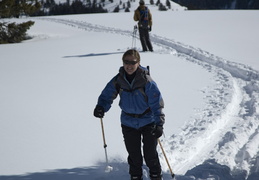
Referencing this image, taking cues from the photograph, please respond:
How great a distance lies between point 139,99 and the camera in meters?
3.21

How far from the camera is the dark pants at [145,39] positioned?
1238cm

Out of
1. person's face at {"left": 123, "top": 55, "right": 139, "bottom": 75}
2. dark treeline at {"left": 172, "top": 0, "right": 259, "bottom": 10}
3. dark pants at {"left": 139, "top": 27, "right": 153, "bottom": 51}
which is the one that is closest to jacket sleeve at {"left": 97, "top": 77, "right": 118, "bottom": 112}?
person's face at {"left": 123, "top": 55, "right": 139, "bottom": 75}

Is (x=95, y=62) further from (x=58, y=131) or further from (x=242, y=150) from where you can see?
(x=242, y=150)

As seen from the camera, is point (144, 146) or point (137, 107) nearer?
point (137, 107)

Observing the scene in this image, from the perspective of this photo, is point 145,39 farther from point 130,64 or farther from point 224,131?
point 130,64

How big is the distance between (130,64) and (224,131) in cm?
286

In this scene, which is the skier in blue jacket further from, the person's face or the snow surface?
the snow surface

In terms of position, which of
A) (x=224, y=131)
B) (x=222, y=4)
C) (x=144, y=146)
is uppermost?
(x=222, y=4)

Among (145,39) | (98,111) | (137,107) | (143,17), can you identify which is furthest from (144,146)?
(145,39)

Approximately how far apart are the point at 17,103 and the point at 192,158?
161 inches

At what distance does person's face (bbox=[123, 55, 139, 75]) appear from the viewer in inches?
123

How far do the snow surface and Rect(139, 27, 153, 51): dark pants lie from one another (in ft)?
3.41

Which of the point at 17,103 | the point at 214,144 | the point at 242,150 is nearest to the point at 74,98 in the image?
the point at 17,103

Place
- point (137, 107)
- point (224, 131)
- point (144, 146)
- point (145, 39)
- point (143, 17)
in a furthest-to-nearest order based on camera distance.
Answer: point (145, 39), point (143, 17), point (224, 131), point (144, 146), point (137, 107)
